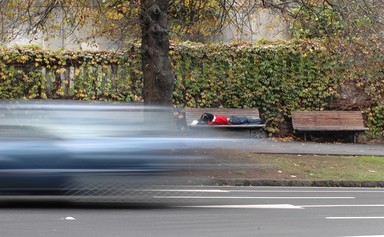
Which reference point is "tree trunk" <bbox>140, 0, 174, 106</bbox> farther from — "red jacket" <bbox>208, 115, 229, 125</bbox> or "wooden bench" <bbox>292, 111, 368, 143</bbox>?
"wooden bench" <bbox>292, 111, 368, 143</bbox>

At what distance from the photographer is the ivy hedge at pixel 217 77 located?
22.3 meters

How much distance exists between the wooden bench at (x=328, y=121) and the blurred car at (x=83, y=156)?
48.0 ft

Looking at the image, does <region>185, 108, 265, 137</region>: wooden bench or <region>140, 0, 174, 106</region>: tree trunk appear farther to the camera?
<region>185, 108, 265, 137</region>: wooden bench

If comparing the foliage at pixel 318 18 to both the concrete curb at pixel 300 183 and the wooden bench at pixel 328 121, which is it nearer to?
the concrete curb at pixel 300 183

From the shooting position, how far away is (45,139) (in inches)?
360

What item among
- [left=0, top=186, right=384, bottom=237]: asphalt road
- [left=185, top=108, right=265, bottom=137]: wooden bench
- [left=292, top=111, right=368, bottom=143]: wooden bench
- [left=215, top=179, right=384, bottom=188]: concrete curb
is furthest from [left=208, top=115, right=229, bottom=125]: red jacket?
[left=0, top=186, right=384, bottom=237]: asphalt road

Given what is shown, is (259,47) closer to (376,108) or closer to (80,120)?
(376,108)

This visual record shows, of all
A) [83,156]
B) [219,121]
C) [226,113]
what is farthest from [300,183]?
[226,113]

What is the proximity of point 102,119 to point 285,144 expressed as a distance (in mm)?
13452

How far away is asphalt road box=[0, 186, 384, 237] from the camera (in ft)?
26.2

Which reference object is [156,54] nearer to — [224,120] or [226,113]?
[224,120]

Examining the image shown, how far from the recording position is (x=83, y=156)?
29.7 feet

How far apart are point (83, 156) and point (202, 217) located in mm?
1871

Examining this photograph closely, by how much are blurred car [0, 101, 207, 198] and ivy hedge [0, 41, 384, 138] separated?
13.1 m
